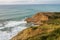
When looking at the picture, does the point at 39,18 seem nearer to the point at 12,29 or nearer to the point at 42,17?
the point at 42,17

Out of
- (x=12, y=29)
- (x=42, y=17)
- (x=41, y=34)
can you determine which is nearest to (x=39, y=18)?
(x=42, y=17)

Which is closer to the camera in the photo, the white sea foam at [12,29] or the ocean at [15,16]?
the white sea foam at [12,29]

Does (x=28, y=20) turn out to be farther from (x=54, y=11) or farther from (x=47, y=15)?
(x=54, y=11)

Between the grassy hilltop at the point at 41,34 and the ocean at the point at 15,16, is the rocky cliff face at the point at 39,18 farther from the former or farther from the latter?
the grassy hilltop at the point at 41,34

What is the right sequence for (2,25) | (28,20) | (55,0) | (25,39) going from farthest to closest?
(55,0) → (28,20) → (2,25) → (25,39)

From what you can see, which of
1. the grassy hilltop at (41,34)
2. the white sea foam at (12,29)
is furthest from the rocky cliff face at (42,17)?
the grassy hilltop at (41,34)

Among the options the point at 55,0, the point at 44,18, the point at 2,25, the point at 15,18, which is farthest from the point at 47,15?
the point at 2,25

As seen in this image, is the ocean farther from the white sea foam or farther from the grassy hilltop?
the grassy hilltop

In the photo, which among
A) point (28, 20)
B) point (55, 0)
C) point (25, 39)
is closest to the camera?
point (25, 39)
